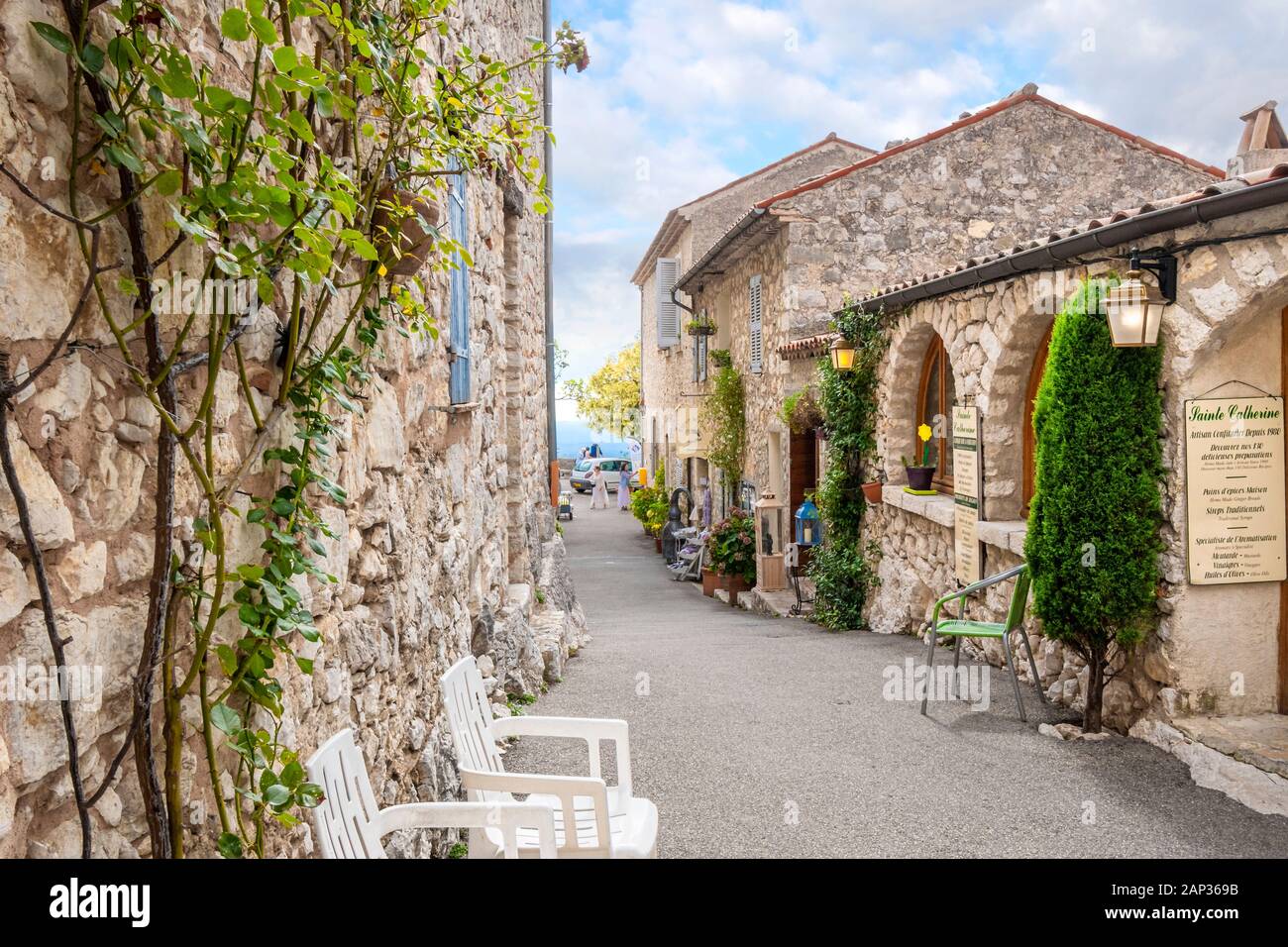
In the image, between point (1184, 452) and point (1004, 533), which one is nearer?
point (1184, 452)

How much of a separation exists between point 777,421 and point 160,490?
35.6 feet

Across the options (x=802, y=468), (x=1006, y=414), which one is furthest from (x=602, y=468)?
(x=1006, y=414)

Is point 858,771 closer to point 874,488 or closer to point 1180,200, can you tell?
point 1180,200

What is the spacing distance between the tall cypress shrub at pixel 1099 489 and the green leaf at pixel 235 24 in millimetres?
4219

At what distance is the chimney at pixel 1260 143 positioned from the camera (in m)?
6.02

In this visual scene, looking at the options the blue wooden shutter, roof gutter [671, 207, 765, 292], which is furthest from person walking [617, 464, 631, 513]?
the blue wooden shutter

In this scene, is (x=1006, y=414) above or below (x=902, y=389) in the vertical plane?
below

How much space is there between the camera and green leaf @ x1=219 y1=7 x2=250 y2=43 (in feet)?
4.51

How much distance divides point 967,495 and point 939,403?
61.2 inches

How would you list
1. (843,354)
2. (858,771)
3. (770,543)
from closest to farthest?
(858,771) < (843,354) < (770,543)

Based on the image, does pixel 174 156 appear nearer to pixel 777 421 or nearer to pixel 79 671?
pixel 79 671

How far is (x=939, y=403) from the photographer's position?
26.1 ft

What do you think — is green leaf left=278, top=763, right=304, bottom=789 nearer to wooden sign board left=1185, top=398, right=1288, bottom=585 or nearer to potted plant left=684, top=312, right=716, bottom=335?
wooden sign board left=1185, top=398, right=1288, bottom=585
